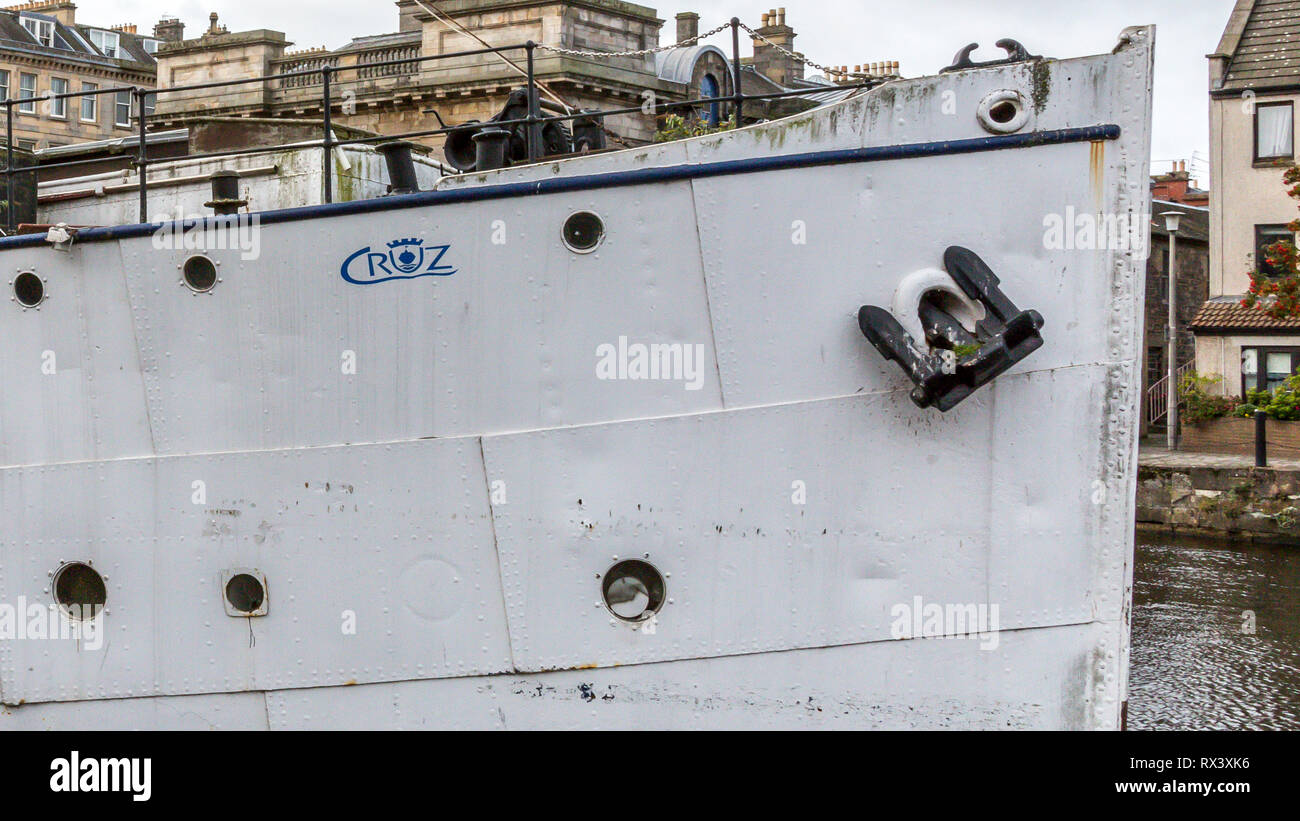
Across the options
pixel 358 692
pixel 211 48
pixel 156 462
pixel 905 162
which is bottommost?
pixel 358 692

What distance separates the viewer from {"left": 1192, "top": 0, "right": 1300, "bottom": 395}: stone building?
90.6 feet

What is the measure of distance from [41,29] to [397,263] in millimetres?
51767

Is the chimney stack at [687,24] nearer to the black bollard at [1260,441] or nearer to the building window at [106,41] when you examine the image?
the black bollard at [1260,441]

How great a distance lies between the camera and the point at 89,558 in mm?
7062

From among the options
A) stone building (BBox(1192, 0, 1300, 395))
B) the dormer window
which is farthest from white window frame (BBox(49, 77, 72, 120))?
stone building (BBox(1192, 0, 1300, 395))

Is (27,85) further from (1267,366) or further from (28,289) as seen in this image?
(28,289)

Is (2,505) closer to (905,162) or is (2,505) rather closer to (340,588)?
(340,588)

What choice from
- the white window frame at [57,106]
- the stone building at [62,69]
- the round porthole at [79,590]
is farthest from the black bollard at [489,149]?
the white window frame at [57,106]

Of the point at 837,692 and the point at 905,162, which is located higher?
the point at 905,162

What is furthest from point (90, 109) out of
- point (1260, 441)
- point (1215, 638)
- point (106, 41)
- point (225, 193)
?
point (225, 193)

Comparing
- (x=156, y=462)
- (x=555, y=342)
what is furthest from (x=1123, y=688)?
(x=156, y=462)

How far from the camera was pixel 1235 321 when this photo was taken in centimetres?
2759

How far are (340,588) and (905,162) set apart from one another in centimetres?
324

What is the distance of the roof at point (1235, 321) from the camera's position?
27016 millimetres
